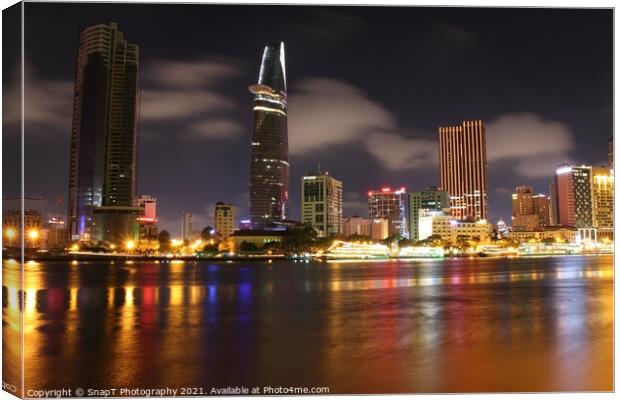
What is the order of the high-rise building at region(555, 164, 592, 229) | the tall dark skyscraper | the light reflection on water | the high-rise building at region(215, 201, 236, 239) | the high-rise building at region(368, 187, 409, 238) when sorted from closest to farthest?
the light reflection on water → the high-rise building at region(555, 164, 592, 229) → the high-rise building at region(215, 201, 236, 239) → the high-rise building at region(368, 187, 409, 238) → the tall dark skyscraper

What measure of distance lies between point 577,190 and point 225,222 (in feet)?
120

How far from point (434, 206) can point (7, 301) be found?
33.8 m

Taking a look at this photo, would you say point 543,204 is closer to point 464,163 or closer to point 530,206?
point 464,163

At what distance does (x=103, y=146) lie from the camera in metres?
45.6

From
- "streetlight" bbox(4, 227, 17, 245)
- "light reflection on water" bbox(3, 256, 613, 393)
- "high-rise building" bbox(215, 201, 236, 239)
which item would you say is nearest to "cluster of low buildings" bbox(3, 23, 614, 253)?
"high-rise building" bbox(215, 201, 236, 239)

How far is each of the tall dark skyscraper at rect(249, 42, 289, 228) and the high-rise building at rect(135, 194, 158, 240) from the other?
8748mm

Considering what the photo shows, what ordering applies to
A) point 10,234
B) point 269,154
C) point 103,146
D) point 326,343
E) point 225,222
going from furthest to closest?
1. point 269,154
2. point 103,146
3. point 225,222
4. point 326,343
5. point 10,234

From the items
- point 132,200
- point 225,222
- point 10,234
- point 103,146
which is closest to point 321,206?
point 225,222

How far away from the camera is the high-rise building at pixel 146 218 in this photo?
4088cm

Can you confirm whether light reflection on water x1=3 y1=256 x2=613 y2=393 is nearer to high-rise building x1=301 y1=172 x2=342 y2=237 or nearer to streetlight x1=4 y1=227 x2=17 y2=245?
streetlight x1=4 y1=227 x2=17 y2=245

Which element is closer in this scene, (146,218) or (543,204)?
(543,204)

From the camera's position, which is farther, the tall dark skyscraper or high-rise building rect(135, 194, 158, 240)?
the tall dark skyscraper

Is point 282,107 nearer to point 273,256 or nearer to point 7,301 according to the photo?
point 273,256

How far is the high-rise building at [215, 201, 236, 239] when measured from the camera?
4222 cm
